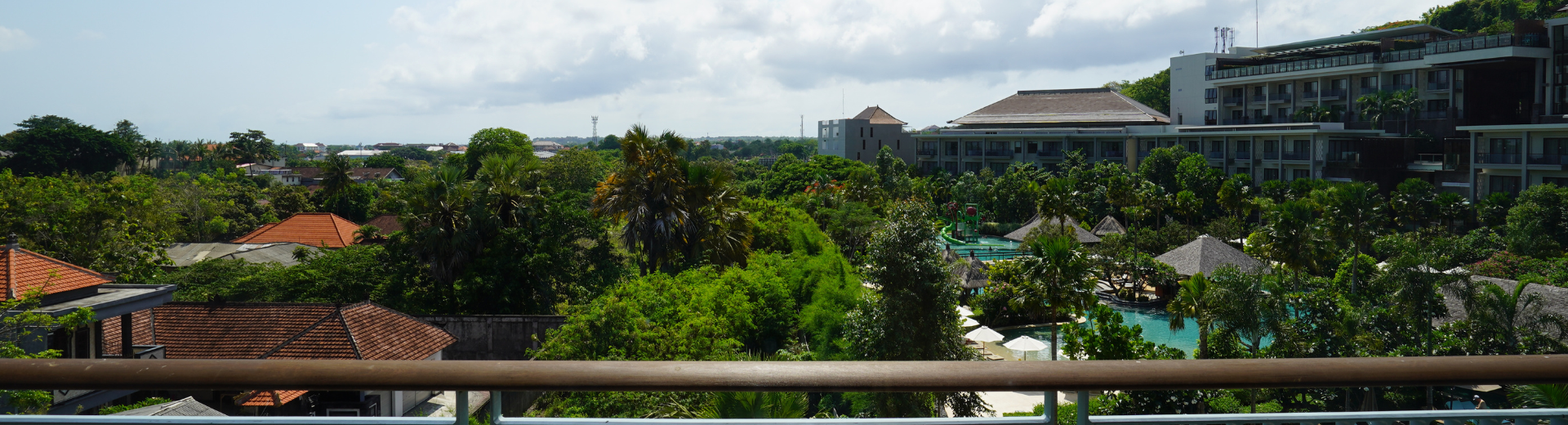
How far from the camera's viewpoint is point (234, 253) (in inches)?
1185

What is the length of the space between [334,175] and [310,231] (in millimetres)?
17598

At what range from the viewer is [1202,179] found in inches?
1642

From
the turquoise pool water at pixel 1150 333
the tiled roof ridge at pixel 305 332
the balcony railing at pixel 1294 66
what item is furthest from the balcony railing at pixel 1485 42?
the tiled roof ridge at pixel 305 332

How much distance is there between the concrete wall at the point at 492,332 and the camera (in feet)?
63.6

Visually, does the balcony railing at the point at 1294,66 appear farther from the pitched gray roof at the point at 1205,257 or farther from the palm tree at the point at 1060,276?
the palm tree at the point at 1060,276

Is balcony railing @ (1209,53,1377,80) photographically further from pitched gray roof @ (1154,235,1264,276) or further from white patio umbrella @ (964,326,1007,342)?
white patio umbrella @ (964,326,1007,342)

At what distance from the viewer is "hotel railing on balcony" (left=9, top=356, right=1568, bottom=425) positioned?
70.5 inches

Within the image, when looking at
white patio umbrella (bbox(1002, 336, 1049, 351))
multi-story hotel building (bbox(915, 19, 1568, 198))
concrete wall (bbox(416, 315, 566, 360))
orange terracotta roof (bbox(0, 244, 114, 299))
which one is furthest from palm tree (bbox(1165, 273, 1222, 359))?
multi-story hotel building (bbox(915, 19, 1568, 198))

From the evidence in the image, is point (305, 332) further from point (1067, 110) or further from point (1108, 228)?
point (1067, 110)

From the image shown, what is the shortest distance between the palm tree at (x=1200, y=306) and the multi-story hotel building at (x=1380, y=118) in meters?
25.4

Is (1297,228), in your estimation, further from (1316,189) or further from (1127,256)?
(1316,189)

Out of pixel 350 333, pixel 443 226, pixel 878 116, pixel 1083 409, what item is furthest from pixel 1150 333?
pixel 878 116

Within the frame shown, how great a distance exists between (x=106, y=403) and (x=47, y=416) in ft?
44.7

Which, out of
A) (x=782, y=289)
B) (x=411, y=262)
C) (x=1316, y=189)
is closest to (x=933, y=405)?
(x=782, y=289)
